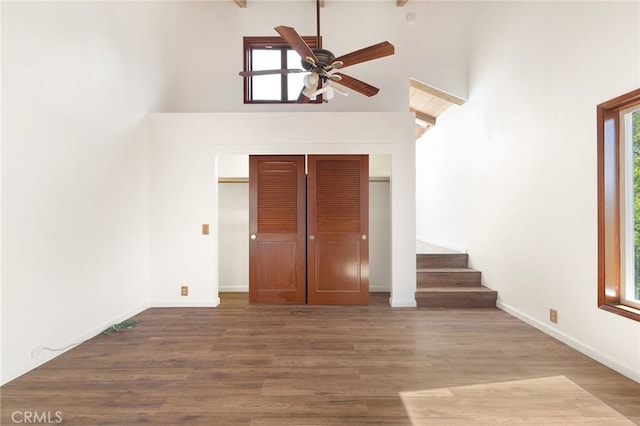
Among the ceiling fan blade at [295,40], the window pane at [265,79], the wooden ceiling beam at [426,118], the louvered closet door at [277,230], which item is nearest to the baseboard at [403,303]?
the louvered closet door at [277,230]

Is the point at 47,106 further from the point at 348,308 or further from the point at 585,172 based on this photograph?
the point at 585,172

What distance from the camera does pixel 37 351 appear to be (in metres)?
2.55

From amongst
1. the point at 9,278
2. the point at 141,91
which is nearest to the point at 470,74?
the point at 141,91

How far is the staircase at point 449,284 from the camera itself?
4.14 metres

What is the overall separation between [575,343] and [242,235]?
4.40 metres

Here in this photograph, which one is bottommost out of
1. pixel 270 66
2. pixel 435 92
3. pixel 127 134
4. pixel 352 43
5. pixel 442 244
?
pixel 442 244

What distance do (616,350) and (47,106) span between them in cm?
517

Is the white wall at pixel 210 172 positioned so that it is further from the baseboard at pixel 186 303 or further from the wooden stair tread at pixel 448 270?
Answer: the wooden stair tread at pixel 448 270

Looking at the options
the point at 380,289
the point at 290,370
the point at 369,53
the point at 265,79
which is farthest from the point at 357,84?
the point at 380,289

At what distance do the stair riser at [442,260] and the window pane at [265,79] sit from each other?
11.5 feet

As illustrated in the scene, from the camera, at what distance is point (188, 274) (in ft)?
13.8

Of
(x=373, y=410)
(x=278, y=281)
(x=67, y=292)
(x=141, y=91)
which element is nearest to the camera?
(x=373, y=410)

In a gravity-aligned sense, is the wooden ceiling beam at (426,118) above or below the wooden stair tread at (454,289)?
above

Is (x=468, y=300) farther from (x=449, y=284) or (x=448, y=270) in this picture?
(x=448, y=270)
